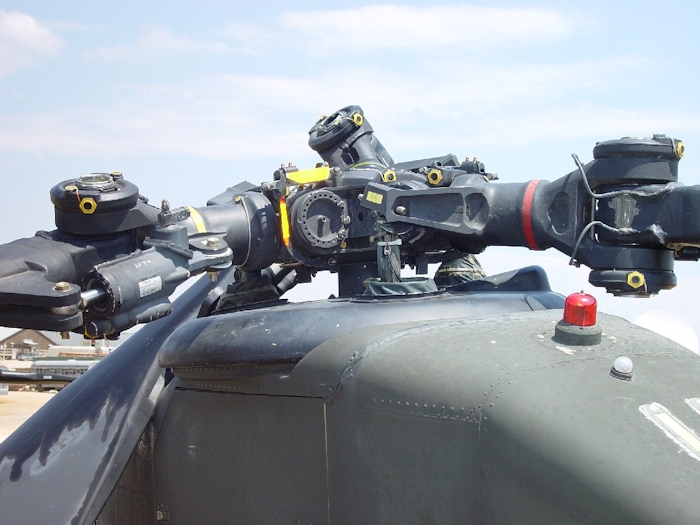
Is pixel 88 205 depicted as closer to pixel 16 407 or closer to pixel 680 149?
pixel 680 149

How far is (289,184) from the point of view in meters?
4.83

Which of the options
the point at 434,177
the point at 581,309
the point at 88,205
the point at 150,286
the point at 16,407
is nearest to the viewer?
the point at 581,309

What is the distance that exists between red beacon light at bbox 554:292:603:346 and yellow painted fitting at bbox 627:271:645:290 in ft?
2.36

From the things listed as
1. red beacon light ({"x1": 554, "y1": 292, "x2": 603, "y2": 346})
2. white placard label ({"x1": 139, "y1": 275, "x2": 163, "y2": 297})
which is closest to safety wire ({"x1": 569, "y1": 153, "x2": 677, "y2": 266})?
red beacon light ({"x1": 554, "y1": 292, "x2": 603, "y2": 346})

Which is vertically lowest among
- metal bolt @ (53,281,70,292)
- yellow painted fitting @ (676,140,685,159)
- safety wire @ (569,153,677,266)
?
metal bolt @ (53,281,70,292)

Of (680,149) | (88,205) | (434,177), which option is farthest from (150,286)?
(680,149)

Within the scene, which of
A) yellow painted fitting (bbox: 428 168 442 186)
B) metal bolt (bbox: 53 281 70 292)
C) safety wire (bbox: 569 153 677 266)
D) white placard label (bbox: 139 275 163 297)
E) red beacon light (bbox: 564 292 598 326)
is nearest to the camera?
red beacon light (bbox: 564 292 598 326)

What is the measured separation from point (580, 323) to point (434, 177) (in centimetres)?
170

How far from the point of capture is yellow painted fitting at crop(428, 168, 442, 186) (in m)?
4.75

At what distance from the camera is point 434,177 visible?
477 cm

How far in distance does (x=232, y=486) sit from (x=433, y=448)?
49.9 inches

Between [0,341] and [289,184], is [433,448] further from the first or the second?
[0,341]

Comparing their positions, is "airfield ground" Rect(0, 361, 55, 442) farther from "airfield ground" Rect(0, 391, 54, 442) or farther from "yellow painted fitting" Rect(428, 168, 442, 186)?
"yellow painted fitting" Rect(428, 168, 442, 186)

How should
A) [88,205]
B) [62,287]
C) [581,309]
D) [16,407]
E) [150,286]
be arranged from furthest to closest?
[16,407]
[88,205]
[150,286]
[62,287]
[581,309]
